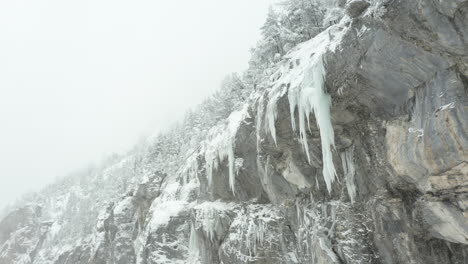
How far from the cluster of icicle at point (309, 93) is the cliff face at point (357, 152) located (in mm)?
60

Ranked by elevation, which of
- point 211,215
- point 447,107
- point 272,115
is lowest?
point 211,215

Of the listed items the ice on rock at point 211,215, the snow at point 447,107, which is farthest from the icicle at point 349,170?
the ice on rock at point 211,215

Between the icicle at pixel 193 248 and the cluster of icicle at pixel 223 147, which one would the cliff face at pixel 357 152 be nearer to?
the cluster of icicle at pixel 223 147

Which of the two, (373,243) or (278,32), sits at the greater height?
(278,32)

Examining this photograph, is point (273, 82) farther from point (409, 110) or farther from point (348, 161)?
point (409, 110)

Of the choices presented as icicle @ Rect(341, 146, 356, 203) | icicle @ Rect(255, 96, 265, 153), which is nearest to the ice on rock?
icicle @ Rect(255, 96, 265, 153)

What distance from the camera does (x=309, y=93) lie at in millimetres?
12953

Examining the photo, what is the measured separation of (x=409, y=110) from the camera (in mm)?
10406

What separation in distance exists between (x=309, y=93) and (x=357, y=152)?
318 cm

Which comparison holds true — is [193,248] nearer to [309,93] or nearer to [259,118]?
[259,118]

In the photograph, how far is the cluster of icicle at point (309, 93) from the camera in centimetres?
1252

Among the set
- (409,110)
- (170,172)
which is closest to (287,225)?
(409,110)

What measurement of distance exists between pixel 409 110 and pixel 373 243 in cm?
550

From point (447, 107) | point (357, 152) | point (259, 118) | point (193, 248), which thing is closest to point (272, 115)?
point (259, 118)
